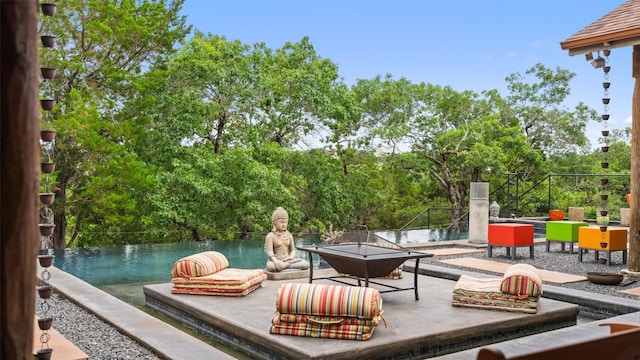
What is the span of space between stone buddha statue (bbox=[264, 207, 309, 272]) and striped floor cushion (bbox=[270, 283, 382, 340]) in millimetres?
3061

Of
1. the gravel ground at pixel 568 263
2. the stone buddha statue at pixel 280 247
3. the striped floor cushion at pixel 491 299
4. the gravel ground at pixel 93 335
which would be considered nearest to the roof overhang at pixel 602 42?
the gravel ground at pixel 568 263

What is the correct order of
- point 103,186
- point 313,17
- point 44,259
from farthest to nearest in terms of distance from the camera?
point 313,17 → point 103,186 → point 44,259

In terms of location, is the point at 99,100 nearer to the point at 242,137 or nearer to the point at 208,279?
the point at 242,137

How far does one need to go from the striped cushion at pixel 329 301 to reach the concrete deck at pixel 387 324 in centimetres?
24

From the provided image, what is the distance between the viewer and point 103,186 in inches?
608

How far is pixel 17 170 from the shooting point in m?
1.79

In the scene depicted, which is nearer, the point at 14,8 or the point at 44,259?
the point at 14,8

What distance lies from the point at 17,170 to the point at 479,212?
1231cm

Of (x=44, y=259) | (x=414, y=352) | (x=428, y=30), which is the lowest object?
(x=414, y=352)

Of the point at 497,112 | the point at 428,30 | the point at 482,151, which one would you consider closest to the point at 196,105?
the point at 482,151

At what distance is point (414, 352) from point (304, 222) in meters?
14.6

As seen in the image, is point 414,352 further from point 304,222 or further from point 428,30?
point 428,30

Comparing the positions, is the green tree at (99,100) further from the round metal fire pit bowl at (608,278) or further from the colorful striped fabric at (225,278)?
the round metal fire pit bowl at (608,278)

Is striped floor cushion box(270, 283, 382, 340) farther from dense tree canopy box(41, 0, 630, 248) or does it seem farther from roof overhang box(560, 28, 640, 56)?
dense tree canopy box(41, 0, 630, 248)
